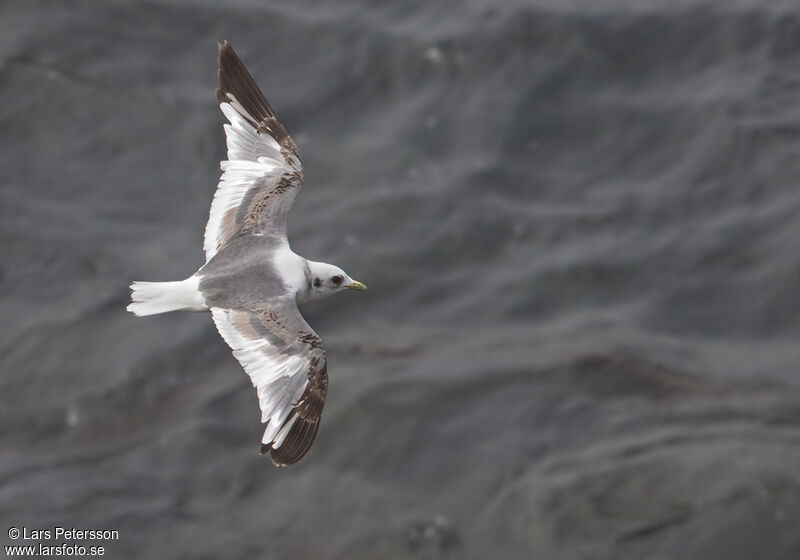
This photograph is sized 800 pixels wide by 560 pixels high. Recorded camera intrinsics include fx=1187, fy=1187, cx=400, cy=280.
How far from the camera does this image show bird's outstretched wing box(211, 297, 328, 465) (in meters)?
8.82

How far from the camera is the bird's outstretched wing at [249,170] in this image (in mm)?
10422

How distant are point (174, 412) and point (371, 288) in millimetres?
3269

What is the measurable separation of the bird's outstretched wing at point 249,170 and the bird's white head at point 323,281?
480mm

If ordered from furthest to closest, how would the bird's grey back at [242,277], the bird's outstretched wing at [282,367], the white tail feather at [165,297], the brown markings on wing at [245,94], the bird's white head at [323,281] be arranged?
the brown markings on wing at [245,94] < the bird's white head at [323,281] < the bird's grey back at [242,277] < the white tail feather at [165,297] < the bird's outstretched wing at [282,367]

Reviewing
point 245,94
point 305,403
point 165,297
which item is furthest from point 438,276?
point 305,403

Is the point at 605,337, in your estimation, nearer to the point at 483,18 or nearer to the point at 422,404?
the point at 422,404

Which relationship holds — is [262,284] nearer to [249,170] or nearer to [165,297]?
[165,297]

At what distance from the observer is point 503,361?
1531cm

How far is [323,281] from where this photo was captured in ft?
33.6

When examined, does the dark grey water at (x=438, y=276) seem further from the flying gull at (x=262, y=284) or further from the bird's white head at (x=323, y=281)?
the flying gull at (x=262, y=284)

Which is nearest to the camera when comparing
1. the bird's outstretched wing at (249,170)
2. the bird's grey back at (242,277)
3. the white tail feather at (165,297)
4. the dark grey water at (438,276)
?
the white tail feather at (165,297)

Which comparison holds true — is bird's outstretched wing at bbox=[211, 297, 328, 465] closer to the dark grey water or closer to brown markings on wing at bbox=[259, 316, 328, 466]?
brown markings on wing at bbox=[259, 316, 328, 466]

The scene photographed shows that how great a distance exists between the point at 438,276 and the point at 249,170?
6.27m

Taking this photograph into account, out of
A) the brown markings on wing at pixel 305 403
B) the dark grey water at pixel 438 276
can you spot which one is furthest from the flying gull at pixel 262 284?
the dark grey water at pixel 438 276
